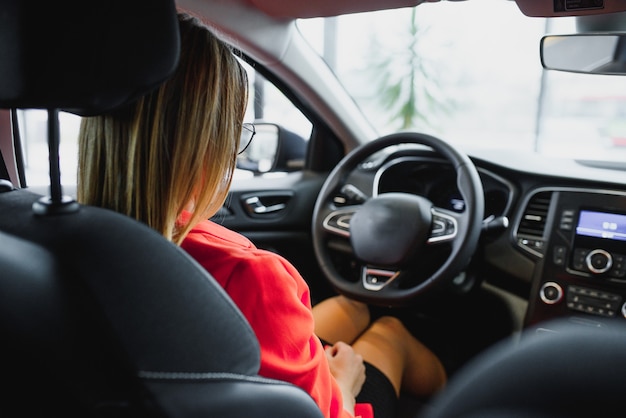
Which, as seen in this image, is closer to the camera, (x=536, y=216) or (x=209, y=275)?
(x=209, y=275)

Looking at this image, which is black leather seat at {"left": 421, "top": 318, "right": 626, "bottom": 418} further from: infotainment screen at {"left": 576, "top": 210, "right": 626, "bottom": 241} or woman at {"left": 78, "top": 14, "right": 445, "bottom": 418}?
infotainment screen at {"left": 576, "top": 210, "right": 626, "bottom": 241}

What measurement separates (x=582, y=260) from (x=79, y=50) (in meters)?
1.57

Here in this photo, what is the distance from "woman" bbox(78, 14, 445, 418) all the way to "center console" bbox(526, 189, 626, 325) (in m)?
1.10

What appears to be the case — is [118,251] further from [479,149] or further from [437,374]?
[479,149]

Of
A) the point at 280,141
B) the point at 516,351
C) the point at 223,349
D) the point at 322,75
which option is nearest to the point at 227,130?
the point at 223,349

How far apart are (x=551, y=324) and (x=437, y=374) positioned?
0.45 m

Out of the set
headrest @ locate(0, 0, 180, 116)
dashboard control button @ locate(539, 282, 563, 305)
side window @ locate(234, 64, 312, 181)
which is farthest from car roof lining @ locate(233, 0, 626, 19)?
headrest @ locate(0, 0, 180, 116)

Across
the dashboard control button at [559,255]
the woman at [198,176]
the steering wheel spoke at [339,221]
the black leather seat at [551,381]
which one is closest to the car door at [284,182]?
the steering wheel spoke at [339,221]

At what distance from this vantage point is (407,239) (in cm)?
192

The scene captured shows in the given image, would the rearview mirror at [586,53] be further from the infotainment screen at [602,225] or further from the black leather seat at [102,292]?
the black leather seat at [102,292]

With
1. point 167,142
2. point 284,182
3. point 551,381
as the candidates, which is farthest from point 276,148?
point 551,381

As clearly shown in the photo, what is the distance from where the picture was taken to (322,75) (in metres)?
2.35

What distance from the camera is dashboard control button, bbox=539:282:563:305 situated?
1862 mm

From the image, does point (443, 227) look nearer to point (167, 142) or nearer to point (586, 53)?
point (586, 53)
